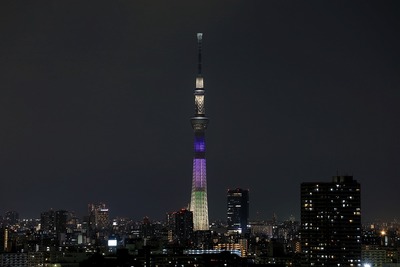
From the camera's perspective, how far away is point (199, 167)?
59906 millimetres

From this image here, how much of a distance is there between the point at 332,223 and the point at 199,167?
68.0 feet

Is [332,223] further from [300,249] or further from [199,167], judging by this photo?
[199,167]

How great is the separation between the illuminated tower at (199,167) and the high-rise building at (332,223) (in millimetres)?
19569

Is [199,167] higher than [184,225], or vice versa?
[199,167]

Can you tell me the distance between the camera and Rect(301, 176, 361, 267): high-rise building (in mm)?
39344

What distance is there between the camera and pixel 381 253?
1665 inches

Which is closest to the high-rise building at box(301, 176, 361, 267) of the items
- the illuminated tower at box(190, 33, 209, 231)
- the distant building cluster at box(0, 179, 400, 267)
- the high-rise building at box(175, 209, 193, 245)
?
the distant building cluster at box(0, 179, 400, 267)

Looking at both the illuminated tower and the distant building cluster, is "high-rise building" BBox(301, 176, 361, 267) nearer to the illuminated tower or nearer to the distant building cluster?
the distant building cluster

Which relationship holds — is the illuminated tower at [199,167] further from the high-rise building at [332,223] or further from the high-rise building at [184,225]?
the high-rise building at [332,223]

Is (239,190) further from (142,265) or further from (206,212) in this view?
(142,265)

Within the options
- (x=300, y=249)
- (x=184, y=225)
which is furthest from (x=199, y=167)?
(x=300, y=249)

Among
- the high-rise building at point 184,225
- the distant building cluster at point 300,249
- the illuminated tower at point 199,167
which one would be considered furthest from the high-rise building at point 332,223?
the illuminated tower at point 199,167

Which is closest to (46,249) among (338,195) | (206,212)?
(338,195)

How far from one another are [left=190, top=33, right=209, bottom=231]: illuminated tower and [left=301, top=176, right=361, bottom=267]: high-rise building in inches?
770
